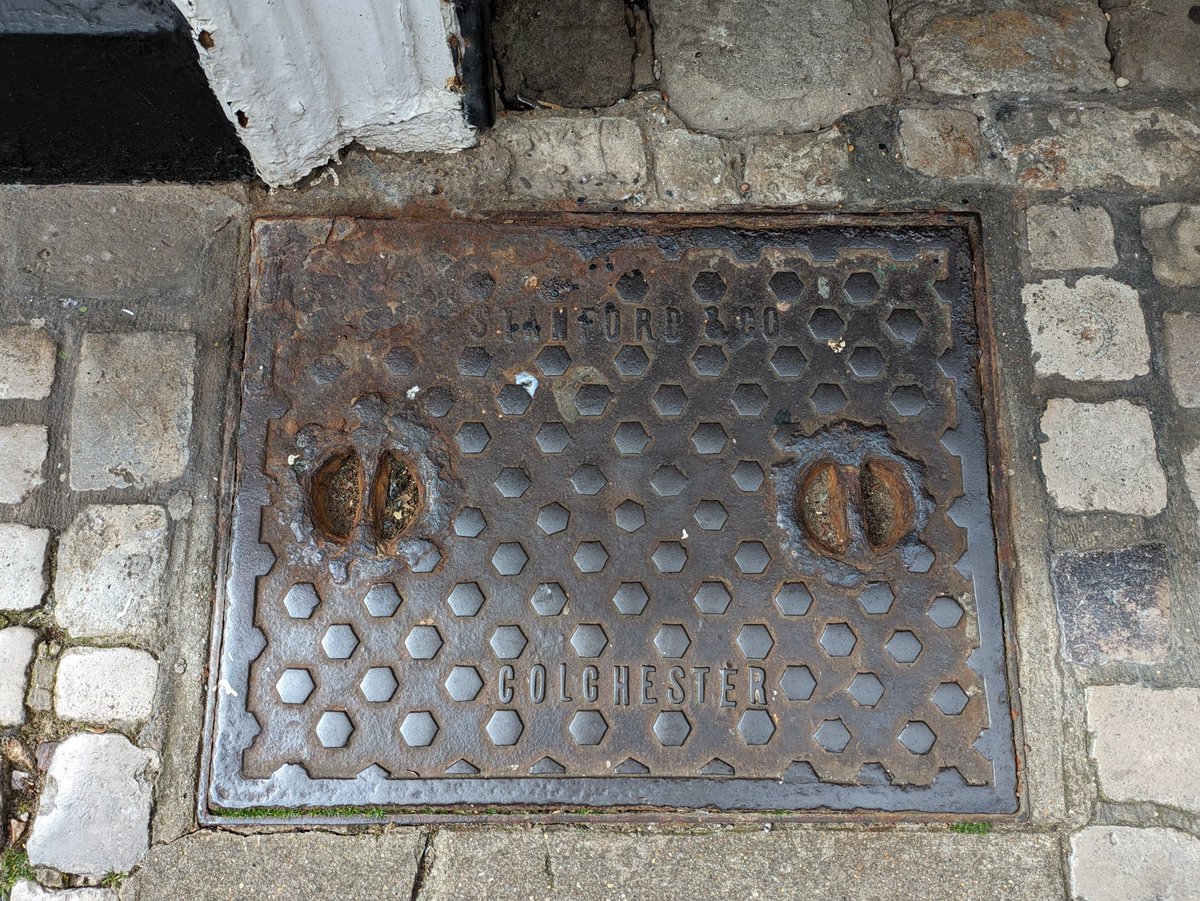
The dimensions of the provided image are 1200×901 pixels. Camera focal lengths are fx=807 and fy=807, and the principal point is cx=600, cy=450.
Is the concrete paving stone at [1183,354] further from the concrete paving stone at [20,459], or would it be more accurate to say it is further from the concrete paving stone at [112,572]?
the concrete paving stone at [20,459]

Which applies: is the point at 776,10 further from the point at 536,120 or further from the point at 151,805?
the point at 151,805

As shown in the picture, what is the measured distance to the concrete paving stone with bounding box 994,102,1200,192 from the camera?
208 cm

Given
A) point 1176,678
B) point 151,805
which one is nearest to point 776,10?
point 1176,678

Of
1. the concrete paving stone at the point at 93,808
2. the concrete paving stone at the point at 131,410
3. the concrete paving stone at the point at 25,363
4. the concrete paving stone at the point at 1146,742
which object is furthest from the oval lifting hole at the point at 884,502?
the concrete paving stone at the point at 25,363

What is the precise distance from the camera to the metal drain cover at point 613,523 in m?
1.83

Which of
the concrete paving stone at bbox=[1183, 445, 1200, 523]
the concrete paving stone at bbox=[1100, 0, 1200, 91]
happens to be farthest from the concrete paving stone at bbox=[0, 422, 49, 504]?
the concrete paving stone at bbox=[1100, 0, 1200, 91]

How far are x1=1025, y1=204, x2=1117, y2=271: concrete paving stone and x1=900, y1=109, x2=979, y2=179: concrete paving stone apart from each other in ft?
0.70

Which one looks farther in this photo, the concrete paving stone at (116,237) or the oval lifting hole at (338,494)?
the concrete paving stone at (116,237)

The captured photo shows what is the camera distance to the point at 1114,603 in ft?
6.15

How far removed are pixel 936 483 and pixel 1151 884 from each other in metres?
0.97

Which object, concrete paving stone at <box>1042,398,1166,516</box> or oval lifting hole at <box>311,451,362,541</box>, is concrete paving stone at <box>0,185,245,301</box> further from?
concrete paving stone at <box>1042,398,1166,516</box>

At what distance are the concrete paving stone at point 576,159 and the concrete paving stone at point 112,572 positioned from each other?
1.25 meters

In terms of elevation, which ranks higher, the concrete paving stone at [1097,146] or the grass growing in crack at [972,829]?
the concrete paving stone at [1097,146]

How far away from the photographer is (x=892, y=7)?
2217 mm
